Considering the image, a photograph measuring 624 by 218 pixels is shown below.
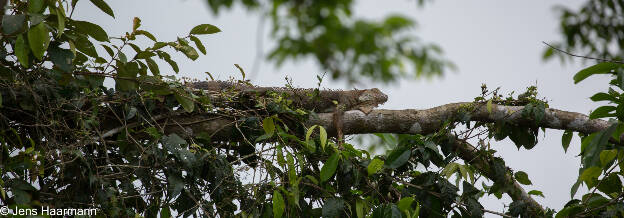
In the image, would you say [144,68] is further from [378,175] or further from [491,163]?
[491,163]

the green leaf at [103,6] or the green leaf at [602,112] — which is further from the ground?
the green leaf at [103,6]

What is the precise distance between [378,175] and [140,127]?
3.80ft

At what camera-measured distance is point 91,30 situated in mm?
2270

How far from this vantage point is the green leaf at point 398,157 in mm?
2600

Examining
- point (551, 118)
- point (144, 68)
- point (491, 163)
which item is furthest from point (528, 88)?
point (144, 68)

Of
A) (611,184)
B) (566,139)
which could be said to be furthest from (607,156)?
(566,139)

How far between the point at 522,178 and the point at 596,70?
1.04 m

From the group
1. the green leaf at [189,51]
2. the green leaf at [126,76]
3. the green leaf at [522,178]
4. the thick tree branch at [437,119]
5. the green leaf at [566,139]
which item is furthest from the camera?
the green leaf at [566,139]

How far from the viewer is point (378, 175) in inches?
103

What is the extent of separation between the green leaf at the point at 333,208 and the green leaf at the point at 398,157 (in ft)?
1.00

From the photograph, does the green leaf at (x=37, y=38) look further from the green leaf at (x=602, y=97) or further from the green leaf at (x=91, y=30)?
the green leaf at (x=602, y=97)

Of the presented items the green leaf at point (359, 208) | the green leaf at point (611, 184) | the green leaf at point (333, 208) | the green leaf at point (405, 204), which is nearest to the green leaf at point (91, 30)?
the green leaf at point (333, 208)

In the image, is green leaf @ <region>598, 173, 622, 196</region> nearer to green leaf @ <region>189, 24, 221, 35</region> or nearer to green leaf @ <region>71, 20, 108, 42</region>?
green leaf @ <region>189, 24, 221, 35</region>

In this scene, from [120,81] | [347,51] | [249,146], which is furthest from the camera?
[249,146]
